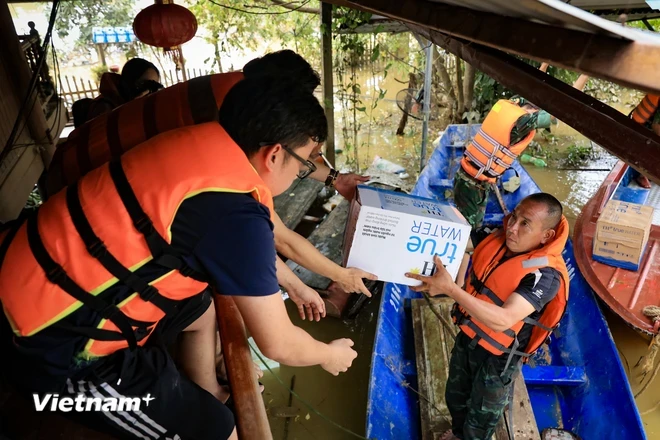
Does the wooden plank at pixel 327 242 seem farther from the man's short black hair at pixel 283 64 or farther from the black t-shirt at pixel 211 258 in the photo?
the black t-shirt at pixel 211 258

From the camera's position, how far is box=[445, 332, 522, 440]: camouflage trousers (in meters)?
2.54

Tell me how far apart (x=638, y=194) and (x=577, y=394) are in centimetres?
338

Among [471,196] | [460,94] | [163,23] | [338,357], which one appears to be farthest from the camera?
[460,94]

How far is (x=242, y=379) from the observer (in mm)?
1333

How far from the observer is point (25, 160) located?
496cm

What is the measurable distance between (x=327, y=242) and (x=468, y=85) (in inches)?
205

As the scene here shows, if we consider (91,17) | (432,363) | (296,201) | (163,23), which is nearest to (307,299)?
(432,363)

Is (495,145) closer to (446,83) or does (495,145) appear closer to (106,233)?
(106,233)

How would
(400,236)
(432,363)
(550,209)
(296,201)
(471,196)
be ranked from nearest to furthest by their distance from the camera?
1. (400,236)
2. (550,209)
3. (432,363)
4. (471,196)
5. (296,201)

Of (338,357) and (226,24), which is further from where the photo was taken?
(226,24)

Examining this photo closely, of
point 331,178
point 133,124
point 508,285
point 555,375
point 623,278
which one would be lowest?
point 555,375

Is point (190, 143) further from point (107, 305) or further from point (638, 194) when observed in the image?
point (638, 194)

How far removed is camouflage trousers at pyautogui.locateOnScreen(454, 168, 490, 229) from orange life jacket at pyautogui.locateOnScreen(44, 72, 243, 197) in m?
3.28

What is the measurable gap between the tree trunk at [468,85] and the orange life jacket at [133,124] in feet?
23.1
